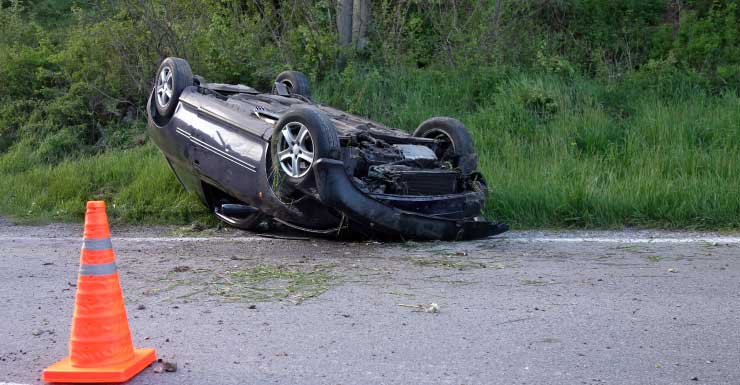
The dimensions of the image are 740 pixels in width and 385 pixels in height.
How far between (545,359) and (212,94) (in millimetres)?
Answer: 5144

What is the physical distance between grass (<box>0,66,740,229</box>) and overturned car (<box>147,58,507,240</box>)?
1.10m

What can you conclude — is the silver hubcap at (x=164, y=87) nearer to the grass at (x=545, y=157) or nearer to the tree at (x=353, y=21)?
the grass at (x=545, y=157)

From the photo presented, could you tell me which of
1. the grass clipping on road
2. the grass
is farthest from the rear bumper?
the grass

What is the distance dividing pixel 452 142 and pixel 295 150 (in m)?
1.75

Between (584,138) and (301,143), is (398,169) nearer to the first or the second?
(301,143)

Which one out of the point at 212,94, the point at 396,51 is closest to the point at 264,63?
the point at 396,51

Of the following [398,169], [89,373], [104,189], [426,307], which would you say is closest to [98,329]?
[89,373]

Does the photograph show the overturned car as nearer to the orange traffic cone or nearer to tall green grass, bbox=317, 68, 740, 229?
tall green grass, bbox=317, 68, 740, 229

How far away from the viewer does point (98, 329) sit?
3.79 meters

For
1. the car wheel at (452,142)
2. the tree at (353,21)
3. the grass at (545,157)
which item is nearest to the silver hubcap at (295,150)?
the car wheel at (452,142)

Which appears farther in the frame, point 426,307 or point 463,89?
point 463,89

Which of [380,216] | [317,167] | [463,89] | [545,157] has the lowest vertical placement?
[380,216]

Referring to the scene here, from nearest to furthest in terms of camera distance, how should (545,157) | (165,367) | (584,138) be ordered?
(165,367) < (545,157) < (584,138)

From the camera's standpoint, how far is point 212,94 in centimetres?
825
